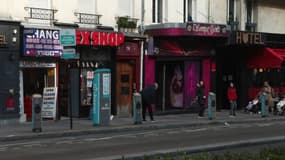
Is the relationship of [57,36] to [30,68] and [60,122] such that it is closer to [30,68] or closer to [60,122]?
[30,68]

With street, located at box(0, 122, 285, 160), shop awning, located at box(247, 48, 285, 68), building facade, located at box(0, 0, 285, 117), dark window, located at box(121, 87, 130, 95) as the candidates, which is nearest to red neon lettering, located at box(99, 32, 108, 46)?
building facade, located at box(0, 0, 285, 117)

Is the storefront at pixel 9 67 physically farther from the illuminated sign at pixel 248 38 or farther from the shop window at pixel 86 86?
the illuminated sign at pixel 248 38

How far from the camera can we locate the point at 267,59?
36.2 meters

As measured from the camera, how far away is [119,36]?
2812cm

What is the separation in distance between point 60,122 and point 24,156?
11.2 metres

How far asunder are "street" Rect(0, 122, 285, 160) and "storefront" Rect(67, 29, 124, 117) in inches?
276

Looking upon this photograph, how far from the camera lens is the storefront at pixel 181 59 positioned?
30.3m

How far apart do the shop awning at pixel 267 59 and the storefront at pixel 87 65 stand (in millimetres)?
10995

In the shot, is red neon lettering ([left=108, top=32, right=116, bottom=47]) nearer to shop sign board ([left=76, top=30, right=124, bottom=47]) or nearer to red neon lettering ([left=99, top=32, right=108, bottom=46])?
shop sign board ([left=76, top=30, right=124, bottom=47])

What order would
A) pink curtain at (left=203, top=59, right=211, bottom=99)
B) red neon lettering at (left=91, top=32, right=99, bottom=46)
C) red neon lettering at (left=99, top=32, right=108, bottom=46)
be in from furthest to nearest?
pink curtain at (left=203, top=59, right=211, bottom=99) → red neon lettering at (left=99, top=32, right=108, bottom=46) → red neon lettering at (left=91, top=32, right=99, bottom=46)

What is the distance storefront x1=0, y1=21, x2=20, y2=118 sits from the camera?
24516mm

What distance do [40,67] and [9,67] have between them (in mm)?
1616

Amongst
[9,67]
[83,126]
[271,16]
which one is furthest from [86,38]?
[271,16]

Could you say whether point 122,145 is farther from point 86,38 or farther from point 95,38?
point 95,38
